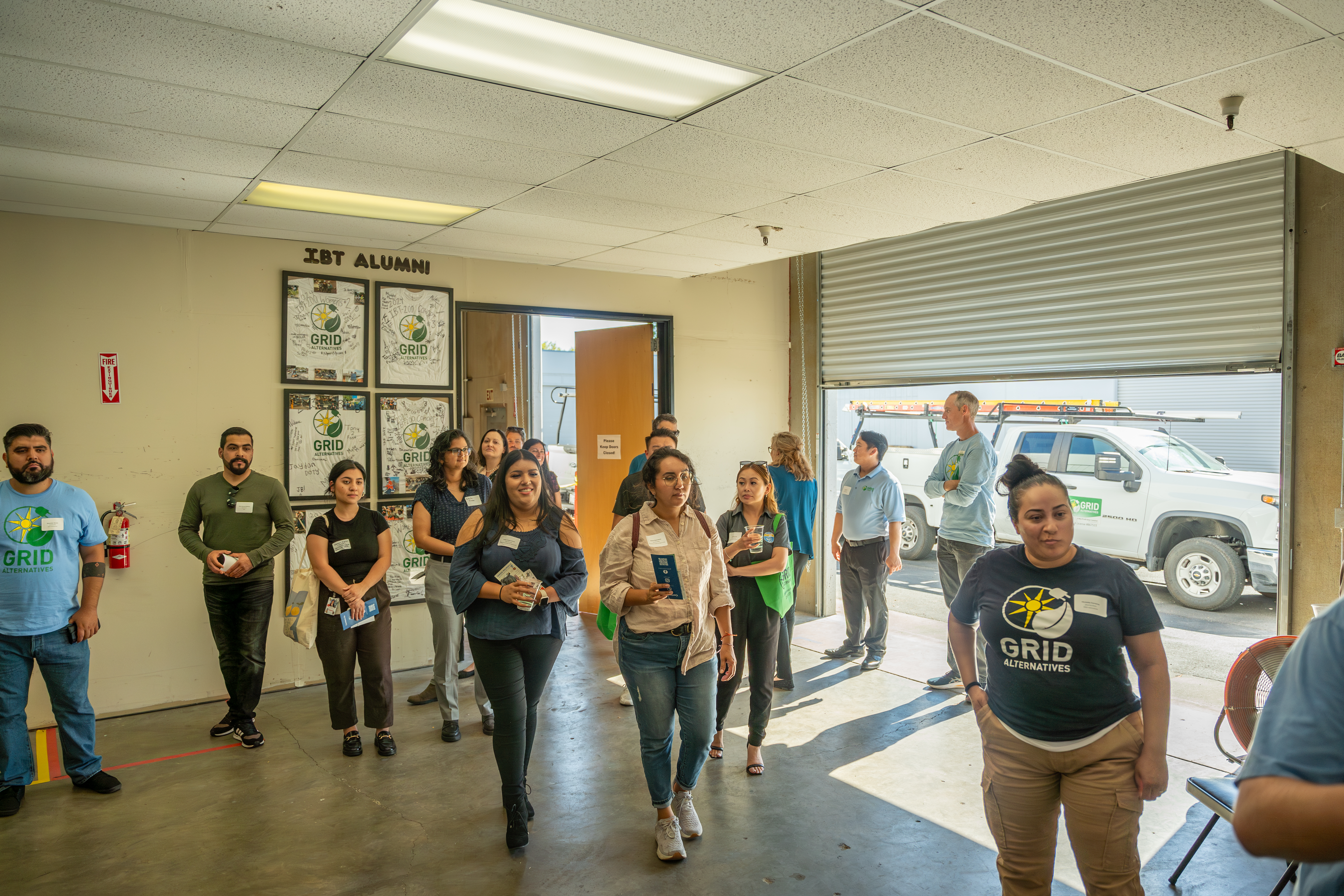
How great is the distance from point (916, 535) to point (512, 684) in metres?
7.18

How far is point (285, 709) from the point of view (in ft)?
15.8

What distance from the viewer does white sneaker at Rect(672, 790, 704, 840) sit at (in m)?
3.21

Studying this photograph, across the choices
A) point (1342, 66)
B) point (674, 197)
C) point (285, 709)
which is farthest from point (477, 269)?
point (1342, 66)

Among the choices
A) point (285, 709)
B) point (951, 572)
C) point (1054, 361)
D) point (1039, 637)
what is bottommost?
point (285, 709)

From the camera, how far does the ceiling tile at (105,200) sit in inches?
152

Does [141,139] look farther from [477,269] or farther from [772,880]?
[772,880]

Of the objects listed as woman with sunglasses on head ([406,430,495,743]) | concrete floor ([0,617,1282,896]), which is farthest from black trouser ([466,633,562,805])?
woman with sunglasses on head ([406,430,495,743])

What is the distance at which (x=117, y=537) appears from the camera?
15.1ft

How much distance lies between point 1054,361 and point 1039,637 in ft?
11.6

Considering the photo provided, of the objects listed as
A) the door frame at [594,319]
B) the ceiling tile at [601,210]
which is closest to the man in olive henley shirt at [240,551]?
the door frame at [594,319]

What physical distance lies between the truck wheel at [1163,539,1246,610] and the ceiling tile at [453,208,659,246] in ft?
16.9

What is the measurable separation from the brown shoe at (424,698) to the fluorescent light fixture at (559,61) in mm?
3473

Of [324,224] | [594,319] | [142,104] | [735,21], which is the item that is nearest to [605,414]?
[594,319]

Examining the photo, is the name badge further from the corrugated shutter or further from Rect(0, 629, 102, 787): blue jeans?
Rect(0, 629, 102, 787): blue jeans
